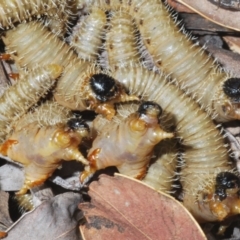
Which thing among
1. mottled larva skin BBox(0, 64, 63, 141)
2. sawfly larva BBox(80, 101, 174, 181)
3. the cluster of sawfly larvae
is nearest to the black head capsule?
the cluster of sawfly larvae

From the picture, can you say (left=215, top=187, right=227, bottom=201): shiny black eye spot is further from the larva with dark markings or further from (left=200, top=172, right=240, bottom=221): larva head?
the larva with dark markings

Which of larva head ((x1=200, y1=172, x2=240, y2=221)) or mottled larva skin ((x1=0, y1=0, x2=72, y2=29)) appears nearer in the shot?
larva head ((x1=200, y1=172, x2=240, y2=221))

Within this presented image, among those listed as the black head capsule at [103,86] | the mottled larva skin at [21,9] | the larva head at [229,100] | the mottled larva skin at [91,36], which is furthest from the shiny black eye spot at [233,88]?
the mottled larva skin at [21,9]

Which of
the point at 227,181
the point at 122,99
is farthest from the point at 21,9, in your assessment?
the point at 227,181

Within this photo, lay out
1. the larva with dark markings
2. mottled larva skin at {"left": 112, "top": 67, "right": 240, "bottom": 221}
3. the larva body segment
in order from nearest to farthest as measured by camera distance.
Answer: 1. the larva with dark markings
2. mottled larva skin at {"left": 112, "top": 67, "right": 240, "bottom": 221}
3. the larva body segment

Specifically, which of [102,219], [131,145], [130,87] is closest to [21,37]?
[130,87]

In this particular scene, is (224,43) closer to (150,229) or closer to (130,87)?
(130,87)
